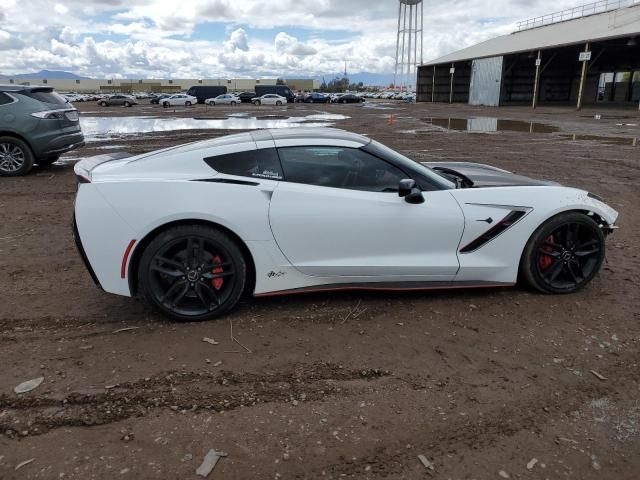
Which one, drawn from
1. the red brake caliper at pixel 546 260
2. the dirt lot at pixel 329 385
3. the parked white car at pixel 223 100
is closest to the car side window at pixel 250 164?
the dirt lot at pixel 329 385

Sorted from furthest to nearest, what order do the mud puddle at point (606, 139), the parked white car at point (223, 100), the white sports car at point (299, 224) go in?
the parked white car at point (223, 100)
the mud puddle at point (606, 139)
the white sports car at point (299, 224)

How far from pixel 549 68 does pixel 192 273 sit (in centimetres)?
5846

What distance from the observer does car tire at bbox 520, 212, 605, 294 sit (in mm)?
4070

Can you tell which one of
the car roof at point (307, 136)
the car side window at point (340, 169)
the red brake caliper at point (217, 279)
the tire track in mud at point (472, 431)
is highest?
the car roof at point (307, 136)

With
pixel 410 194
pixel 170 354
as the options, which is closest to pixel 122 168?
pixel 170 354

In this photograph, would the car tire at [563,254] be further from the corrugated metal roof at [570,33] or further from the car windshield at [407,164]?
the corrugated metal roof at [570,33]

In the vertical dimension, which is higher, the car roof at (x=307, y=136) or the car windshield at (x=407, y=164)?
the car roof at (x=307, y=136)

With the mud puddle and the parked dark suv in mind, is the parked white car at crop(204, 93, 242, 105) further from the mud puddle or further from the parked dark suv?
the parked dark suv

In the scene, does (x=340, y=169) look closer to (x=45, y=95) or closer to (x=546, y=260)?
(x=546, y=260)

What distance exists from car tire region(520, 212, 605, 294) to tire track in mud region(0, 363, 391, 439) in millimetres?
1811

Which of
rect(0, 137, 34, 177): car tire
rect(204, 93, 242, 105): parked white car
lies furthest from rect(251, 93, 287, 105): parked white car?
rect(0, 137, 34, 177): car tire

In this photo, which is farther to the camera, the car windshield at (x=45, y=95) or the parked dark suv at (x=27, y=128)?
the car windshield at (x=45, y=95)

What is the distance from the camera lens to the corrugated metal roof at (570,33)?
3597 cm

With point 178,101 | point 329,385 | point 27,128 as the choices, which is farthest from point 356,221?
point 178,101
